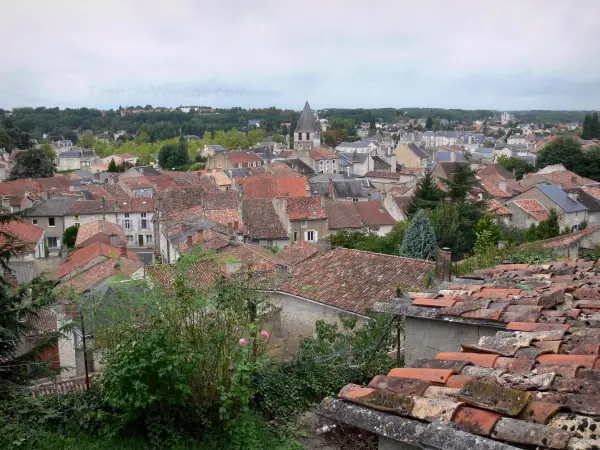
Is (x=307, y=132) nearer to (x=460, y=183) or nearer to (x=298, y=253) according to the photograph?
(x=460, y=183)

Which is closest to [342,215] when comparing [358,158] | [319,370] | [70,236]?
[70,236]

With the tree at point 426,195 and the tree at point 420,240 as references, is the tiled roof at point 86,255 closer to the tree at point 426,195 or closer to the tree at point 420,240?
the tree at point 420,240

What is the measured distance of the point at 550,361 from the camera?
174 inches

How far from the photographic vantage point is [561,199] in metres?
43.4

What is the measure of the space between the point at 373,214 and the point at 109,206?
2284 cm

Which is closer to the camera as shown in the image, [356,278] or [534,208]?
[356,278]

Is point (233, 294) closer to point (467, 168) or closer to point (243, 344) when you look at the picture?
point (243, 344)

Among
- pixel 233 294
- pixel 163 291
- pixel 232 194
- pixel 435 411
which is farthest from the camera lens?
pixel 232 194

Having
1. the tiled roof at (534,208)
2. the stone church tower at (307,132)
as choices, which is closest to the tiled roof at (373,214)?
the tiled roof at (534,208)

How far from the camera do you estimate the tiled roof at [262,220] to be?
3781 centimetres

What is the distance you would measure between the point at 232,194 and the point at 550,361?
126 feet

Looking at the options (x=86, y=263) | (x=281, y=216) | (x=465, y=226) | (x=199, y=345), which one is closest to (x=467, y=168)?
(x=465, y=226)

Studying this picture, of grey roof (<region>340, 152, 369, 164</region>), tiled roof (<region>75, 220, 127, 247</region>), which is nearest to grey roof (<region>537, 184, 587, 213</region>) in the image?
tiled roof (<region>75, 220, 127, 247</region>)

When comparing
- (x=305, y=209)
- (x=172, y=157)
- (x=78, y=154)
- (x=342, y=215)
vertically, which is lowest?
(x=342, y=215)
